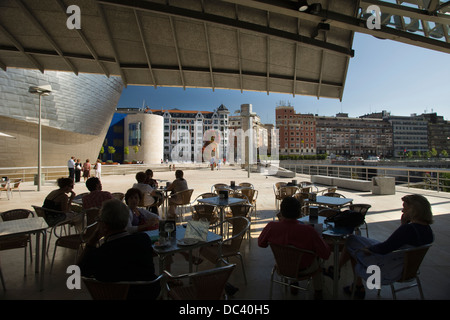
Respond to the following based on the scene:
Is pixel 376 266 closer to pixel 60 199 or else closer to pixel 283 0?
pixel 283 0

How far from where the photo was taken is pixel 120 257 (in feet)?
5.76

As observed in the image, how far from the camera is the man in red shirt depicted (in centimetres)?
230

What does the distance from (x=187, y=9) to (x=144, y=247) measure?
11.6ft

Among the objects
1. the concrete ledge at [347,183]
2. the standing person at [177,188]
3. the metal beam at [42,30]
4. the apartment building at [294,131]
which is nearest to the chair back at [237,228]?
the standing person at [177,188]

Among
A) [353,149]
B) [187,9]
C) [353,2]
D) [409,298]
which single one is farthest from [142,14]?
[353,149]

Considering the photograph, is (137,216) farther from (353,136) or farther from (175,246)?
(353,136)

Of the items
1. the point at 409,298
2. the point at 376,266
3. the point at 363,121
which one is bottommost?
the point at 409,298

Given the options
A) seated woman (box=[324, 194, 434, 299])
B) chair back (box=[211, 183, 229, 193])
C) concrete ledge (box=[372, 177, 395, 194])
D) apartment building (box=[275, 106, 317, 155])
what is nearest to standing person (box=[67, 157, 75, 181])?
chair back (box=[211, 183, 229, 193])

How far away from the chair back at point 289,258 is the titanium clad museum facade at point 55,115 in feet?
69.1

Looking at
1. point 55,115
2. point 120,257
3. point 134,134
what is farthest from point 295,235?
point 134,134

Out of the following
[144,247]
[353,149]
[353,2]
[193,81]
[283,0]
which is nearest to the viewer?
[144,247]

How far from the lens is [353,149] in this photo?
110 m

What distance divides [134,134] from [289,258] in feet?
199

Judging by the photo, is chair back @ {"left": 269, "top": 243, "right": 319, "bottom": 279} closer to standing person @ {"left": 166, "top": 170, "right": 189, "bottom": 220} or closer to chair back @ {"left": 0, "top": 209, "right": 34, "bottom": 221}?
chair back @ {"left": 0, "top": 209, "right": 34, "bottom": 221}
